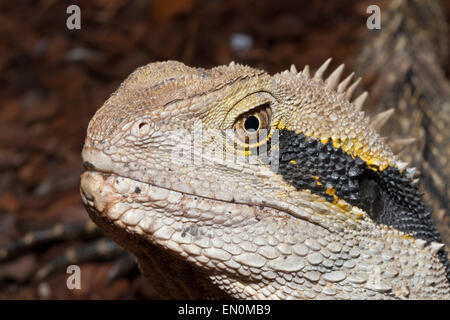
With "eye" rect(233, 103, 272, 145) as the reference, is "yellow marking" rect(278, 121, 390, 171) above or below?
below

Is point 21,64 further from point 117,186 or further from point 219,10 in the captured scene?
point 117,186

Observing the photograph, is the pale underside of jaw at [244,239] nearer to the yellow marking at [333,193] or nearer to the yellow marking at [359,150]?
the yellow marking at [333,193]

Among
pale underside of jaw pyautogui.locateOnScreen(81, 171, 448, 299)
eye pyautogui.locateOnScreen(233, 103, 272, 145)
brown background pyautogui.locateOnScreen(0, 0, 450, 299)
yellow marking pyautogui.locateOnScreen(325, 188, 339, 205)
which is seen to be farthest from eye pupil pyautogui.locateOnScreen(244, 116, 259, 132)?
brown background pyautogui.locateOnScreen(0, 0, 450, 299)

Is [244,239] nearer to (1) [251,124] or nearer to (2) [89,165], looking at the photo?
(1) [251,124]

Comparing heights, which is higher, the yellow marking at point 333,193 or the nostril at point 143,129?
the nostril at point 143,129

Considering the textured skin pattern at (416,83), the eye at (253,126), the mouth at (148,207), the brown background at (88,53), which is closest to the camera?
the mouth at (148,207)

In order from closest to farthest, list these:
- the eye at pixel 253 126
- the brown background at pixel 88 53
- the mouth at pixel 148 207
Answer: the mouth at pixel 148 207 < the eye at pixel 253 126 < the brown background at pixel 88 53

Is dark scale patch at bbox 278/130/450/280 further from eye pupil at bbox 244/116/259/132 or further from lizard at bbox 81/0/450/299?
eye pupil at bbox 244/116/259/132

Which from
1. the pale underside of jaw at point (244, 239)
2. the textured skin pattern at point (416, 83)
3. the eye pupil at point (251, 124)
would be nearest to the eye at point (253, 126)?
the eye pupil at point (251, 124)

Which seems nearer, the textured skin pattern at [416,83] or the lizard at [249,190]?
the lizard at [249,190]
